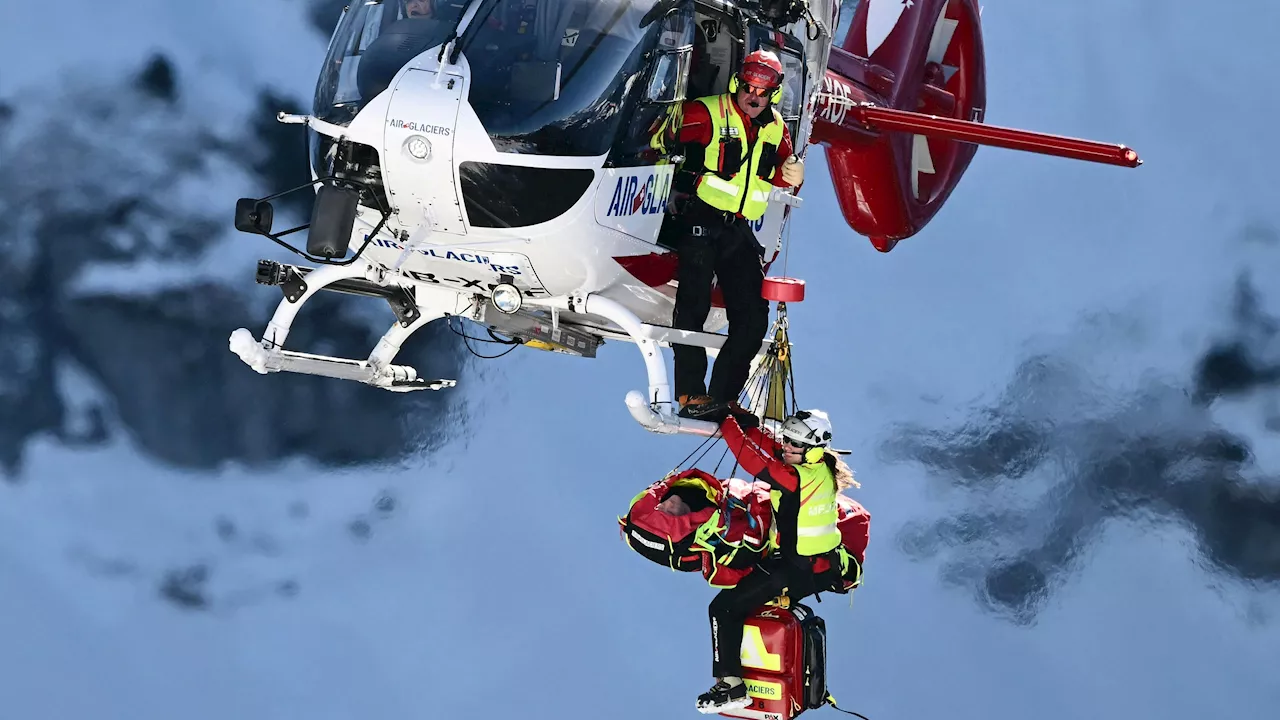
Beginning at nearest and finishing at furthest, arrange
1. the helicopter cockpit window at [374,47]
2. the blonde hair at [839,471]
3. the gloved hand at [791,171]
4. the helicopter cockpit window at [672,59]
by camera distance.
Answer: the helicopter cockpit window at [374,47] < the helicopter cockpit window at [672,59] < the gloved hand at [791,171] < the blonde hair at [839,471]

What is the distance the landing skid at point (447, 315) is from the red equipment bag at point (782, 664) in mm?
1277

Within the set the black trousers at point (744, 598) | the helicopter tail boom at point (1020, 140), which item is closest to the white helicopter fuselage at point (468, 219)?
the black trousers at point (744, 598)

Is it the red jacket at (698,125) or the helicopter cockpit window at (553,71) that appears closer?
the helicopter cockpit window at (553,71)

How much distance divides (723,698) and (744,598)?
561 millimetres

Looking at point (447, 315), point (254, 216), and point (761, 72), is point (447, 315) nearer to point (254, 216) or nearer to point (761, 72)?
point (254, 216)

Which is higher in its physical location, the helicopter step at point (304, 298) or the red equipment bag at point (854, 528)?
the helicopter step at point (304, 298)

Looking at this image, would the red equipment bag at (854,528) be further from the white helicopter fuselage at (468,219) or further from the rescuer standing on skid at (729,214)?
the white helicopter fuselage at (468,219)

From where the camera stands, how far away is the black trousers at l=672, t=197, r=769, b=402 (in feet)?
32.3

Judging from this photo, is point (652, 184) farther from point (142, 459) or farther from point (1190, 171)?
point (1190, 171)

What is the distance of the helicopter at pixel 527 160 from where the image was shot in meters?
8.89

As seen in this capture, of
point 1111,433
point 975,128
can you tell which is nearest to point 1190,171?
point 1111,433

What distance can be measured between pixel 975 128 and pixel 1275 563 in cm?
716

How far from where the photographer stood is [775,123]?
979cm

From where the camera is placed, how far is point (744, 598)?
10.4 meters
